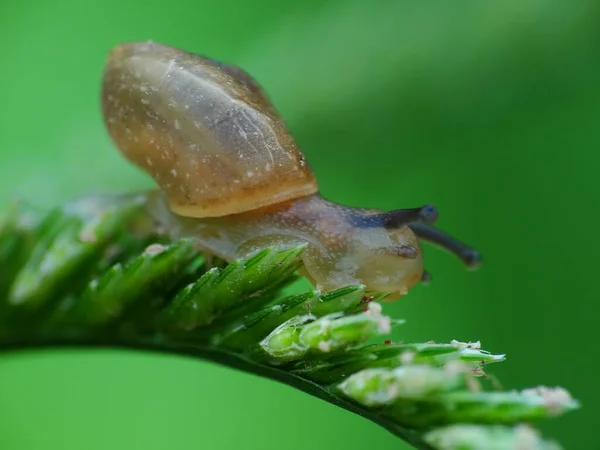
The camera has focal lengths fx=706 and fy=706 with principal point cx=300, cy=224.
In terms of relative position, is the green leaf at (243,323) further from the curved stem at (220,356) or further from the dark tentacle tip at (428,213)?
the dark tentacle tip at (428,213)

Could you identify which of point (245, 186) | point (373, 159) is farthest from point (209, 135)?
point (373, 159)

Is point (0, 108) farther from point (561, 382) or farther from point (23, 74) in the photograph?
point (561, 382)

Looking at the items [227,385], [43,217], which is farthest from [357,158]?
[43,217]

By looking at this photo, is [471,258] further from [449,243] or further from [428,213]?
[428,213]

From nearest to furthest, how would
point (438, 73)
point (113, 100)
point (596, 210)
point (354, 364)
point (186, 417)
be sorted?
point (354, 364) → point (113, 100) → point (438, 73) → point (186, 417) → point (596, 210)

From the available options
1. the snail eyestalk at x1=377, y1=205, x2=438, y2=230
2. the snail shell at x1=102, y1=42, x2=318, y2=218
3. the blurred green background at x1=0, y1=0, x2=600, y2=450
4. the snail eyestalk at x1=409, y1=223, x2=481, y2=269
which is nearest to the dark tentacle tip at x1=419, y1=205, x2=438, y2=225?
the snail eyestalk at x1=377, y1=205, x2=438, y2=230

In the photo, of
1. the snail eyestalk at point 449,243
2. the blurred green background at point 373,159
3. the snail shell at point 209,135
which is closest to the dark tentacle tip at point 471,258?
the snail eyestalk at point 449,243

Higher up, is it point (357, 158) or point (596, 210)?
point (596, 210)
